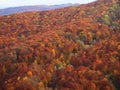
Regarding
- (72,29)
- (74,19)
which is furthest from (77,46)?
(74,19)

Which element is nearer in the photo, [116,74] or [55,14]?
[116,74]

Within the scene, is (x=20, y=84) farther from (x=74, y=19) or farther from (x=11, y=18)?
(x=11, y=18)

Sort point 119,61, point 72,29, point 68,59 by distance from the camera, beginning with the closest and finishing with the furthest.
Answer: point 119,61
point 68,59
point 72,29

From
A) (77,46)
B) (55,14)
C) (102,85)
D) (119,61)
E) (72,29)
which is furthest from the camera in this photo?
(55,14)

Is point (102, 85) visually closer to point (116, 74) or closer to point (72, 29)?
point (116, 74)

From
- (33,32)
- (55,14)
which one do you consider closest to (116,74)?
(33,32)

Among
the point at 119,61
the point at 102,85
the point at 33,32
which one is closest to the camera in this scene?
the point at 102,85

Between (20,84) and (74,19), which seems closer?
(20,84)
